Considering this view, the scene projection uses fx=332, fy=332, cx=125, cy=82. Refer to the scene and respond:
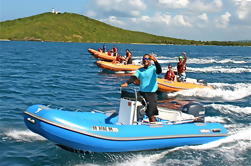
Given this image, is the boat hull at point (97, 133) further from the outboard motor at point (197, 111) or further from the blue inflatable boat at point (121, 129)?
the outboard motor at point (197, 111)

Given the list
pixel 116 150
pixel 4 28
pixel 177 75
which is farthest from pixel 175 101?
pixel 4 28

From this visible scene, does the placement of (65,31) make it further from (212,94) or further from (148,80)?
(148,80)

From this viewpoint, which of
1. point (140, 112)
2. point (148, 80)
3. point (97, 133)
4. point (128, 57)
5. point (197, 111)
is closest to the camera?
point (97, 133)

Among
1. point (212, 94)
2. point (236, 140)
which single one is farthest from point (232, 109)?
point (236, 140)

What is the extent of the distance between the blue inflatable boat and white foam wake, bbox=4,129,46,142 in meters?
1.45

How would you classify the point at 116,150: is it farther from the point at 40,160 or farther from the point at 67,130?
the point at 40,160

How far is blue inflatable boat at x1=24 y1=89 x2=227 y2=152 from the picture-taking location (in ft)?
25.0

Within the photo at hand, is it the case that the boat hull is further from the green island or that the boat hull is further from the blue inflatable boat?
the green island

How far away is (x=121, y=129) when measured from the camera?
26.6 feet

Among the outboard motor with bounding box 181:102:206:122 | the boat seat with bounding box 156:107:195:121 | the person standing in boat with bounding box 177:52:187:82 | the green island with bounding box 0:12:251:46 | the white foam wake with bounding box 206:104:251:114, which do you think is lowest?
the white foam wake with bounding box 206:104:251:114

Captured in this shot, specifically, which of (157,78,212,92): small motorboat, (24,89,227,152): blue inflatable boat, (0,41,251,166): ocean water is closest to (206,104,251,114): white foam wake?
(0,41,251,166): ocean water

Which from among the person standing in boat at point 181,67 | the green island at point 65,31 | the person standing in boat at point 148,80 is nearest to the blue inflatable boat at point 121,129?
the person standing in boat at point 148,80

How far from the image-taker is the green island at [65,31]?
15821 centimetres

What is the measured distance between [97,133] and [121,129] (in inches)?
25.6
